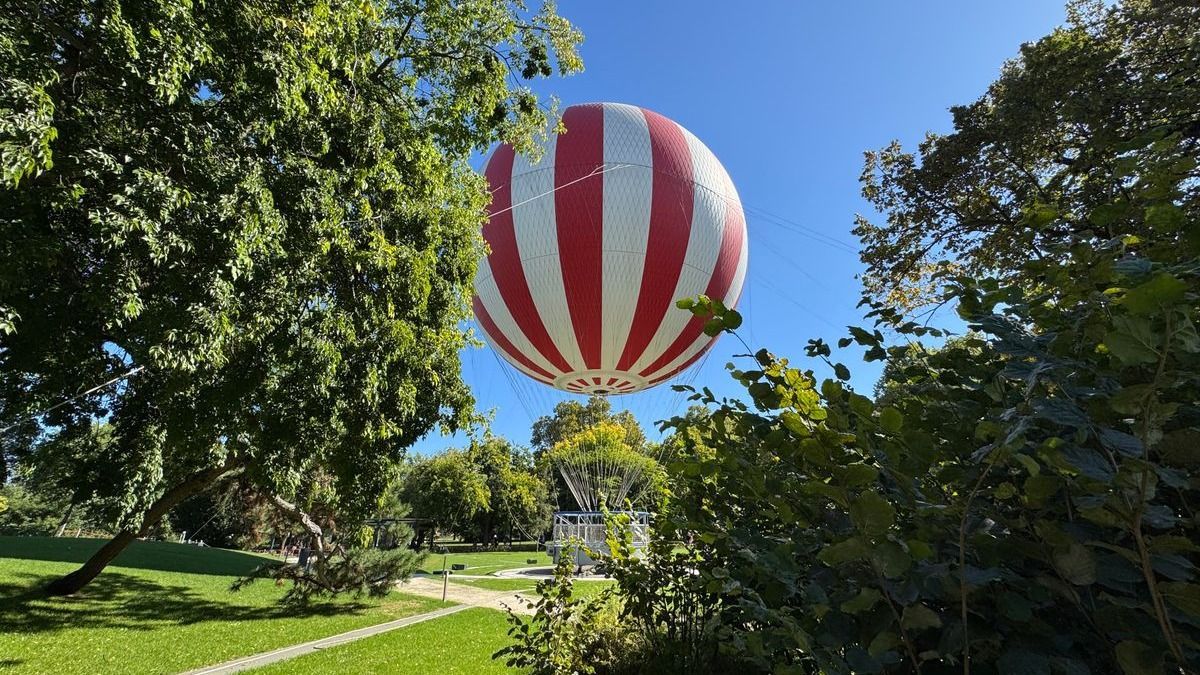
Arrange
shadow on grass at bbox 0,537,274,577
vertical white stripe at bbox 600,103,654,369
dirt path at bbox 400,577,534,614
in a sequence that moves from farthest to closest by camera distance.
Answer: shadow on grass at bbox 0,537,274,577
dirt path at bbox 400,577,534,614
vertical white stripe at bbox 600,103,654,369

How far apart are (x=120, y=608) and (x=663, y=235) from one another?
14.4m

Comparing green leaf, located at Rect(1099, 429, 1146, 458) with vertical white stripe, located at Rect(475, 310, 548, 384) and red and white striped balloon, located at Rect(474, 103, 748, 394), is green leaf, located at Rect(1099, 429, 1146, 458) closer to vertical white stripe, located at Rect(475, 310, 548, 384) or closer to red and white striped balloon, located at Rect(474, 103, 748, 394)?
red and white striped balloon, located at Rect(474, 103, 748, 394)

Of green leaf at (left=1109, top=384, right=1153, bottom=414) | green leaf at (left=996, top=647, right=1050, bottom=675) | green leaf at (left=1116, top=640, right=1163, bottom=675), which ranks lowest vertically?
green leaf at (left=996, top=647, right=1050, bottom=675)

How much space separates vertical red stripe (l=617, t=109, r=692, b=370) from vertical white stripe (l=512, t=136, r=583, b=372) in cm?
179

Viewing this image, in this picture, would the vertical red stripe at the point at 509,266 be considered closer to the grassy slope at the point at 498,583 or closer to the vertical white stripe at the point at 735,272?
the vertical white stripe at the point at 735,272

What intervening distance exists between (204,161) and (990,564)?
682 centimetres

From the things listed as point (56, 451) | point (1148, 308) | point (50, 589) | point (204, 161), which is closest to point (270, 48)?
point (204, 161)

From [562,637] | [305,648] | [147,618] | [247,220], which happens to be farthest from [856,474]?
[147,618]

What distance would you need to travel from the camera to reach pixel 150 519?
428 inches

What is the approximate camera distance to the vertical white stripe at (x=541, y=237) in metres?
Result: 12.2

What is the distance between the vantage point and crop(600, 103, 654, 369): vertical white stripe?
12.0m

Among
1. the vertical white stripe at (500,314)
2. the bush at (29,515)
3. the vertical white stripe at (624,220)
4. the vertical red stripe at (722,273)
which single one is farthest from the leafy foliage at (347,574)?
the bush at (29,515)

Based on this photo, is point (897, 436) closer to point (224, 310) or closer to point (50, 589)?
point (224, 310)

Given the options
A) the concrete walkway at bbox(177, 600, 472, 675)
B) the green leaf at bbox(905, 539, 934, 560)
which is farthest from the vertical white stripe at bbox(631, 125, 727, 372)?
the green leaf at bbox(905, 539, 934, 560)
